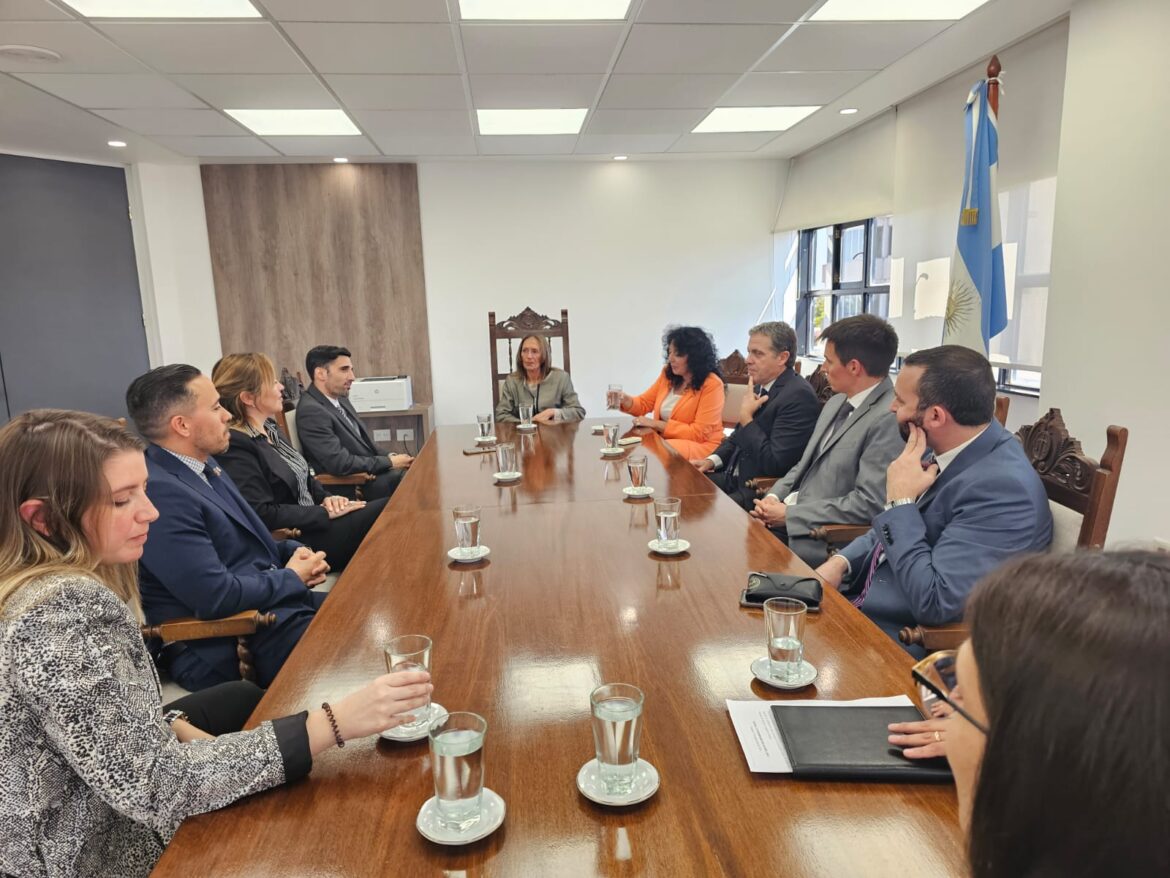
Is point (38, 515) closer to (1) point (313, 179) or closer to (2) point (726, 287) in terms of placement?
(1) point (313, 179)

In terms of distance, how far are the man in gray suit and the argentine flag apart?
57.8 inches

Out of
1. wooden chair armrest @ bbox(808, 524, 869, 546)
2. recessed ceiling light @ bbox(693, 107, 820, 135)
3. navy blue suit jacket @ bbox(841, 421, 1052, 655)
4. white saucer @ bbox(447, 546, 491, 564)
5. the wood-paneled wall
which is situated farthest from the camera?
the wood-paneled wall

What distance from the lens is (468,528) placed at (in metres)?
1.84

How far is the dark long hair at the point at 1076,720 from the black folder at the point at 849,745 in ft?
1.41

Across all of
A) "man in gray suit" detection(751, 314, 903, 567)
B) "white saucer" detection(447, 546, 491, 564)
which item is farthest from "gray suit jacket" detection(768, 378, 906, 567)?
"white saucer" detection(447, 546, 491, 564)

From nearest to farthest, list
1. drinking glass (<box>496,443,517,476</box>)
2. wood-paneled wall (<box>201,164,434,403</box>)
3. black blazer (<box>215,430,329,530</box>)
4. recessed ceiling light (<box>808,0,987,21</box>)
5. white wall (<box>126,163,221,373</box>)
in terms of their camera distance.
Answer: black blazer (<box>215,430,329,530</box>) < drinking glass (<box>496,443,517,476</box>) < recessed ceiling light (<box>808,0,987,21</box>) < white wall (<box>126,163,221,373</box>) < wood-paneled wall (<box>201,164,434,403</box>)

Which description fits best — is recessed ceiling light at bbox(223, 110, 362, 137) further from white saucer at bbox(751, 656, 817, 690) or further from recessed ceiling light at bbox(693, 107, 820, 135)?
white saucer at bbox(751, 656, 817, 690)

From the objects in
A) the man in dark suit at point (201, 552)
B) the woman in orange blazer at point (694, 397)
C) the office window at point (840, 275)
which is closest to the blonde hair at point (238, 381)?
the man in dark suit at point (201, 552)

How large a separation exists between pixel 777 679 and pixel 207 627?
4.32 ft

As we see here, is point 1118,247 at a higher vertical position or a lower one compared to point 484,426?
higher

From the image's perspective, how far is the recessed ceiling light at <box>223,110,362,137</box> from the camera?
4465mm

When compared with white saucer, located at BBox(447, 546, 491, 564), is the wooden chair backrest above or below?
above

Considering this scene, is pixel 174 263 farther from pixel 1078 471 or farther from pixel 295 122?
pixel 1078 471

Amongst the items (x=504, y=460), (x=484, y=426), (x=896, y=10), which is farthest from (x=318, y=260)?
(x=896, y=10)
